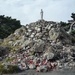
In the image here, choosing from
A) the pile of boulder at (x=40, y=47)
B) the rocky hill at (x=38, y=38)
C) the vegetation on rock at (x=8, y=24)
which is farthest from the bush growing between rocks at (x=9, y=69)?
the vegetation on rock at (x=8, y=24)

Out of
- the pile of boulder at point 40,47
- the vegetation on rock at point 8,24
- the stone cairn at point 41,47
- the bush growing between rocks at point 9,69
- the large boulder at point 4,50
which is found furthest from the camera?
the vegetation on rock at point 8,24

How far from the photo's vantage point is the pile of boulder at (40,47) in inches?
872

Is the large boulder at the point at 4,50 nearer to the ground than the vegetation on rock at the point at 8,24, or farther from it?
nearer to the ground

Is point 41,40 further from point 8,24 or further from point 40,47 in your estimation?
point 8,24

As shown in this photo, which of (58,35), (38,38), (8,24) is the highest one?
(8,24)

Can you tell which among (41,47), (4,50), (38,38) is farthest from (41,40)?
(4,50)

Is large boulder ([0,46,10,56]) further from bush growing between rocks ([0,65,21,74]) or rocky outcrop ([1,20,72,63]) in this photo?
bush growing between rocks ([0,65,21,74])

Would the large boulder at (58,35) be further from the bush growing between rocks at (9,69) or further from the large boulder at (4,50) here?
the bush growing between rocks at (9,69)

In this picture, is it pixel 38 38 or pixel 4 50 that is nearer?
pixel 4 50

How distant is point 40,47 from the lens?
24.3 m

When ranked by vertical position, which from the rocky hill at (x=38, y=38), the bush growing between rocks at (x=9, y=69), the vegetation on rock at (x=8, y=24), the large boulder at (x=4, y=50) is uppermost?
the vegetation on rock at (x=8, y=24)

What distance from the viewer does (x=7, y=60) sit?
2372cm

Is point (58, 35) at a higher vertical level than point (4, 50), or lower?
higher

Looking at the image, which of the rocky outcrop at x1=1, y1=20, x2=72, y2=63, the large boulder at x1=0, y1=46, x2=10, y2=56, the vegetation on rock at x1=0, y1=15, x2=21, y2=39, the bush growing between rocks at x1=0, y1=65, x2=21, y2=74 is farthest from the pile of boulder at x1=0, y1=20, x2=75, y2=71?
the vegetation on rock at x1=0, y1=15, x2=21, y2=39
